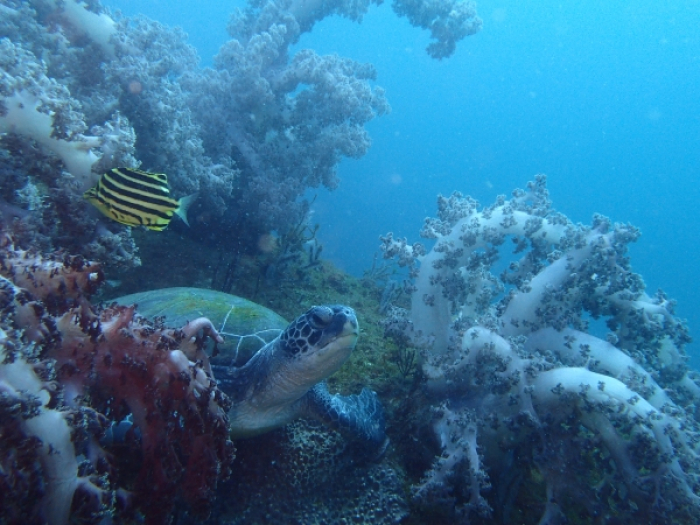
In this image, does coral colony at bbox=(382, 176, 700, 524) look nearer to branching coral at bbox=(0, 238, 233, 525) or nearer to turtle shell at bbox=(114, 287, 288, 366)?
turtle shell at bbox=(114, 287, 288, 366)

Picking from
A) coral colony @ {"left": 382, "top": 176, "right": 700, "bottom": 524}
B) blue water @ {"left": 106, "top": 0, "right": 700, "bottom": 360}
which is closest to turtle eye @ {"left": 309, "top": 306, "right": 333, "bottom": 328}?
coral colony @ {"left": 382, "top": 176, "right": 700, "bottom": 524}

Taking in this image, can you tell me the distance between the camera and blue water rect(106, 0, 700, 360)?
313 ft

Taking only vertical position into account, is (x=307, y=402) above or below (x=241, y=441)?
above

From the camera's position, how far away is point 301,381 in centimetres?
279

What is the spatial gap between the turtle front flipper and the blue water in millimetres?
74278

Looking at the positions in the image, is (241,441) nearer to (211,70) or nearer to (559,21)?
(211,70)

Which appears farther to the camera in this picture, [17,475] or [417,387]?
[417,387]

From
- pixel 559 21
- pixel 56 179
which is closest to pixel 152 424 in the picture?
pixel 56 179

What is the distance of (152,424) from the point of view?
1731mm

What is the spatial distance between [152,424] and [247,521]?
135cm

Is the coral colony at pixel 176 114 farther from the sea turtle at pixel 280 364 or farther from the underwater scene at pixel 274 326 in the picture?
the sea turtle at pixel 280 364

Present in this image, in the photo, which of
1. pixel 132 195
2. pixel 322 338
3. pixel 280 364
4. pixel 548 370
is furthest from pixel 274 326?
pixel 548 370

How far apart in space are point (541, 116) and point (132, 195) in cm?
14173

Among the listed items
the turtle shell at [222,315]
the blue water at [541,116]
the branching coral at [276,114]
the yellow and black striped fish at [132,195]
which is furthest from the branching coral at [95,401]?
the blue water at [541,116]
